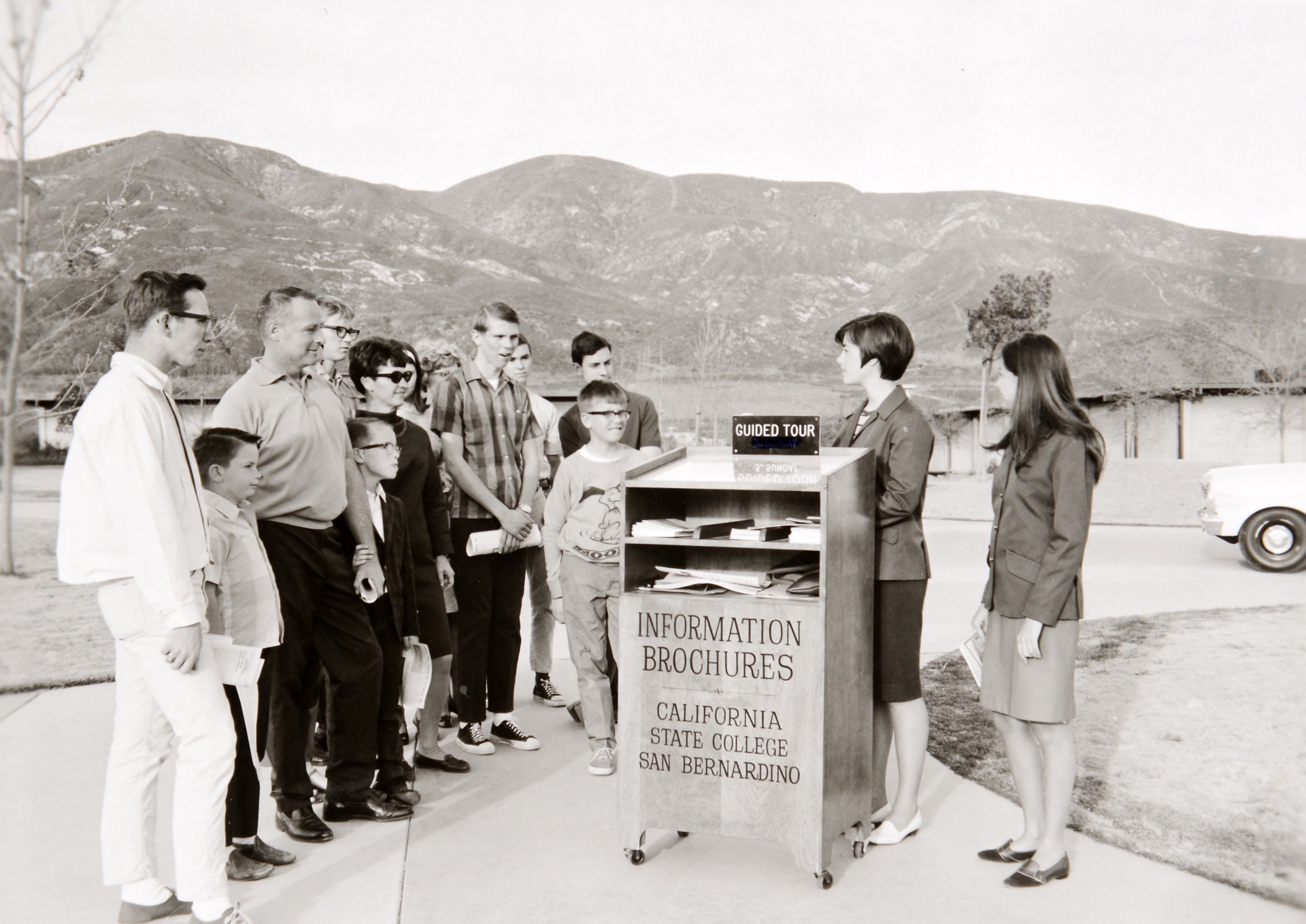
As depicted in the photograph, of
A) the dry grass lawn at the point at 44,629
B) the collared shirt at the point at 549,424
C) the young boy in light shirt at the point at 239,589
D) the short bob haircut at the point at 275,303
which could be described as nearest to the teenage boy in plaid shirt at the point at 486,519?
the collared shirt at the point at 549,424

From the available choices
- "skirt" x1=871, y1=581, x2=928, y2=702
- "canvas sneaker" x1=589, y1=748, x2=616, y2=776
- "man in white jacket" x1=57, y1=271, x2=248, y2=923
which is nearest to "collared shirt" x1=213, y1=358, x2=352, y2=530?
"man in white jacket" x1=57, y1=271, x2=248, y2=923

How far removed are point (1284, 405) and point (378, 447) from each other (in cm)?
3862

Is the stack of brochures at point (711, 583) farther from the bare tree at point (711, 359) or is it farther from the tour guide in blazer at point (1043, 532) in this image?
the bare tree at point (711, 359)

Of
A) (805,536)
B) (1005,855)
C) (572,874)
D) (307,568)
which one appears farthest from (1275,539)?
(307,568)

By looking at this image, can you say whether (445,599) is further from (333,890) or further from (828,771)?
(828,771)

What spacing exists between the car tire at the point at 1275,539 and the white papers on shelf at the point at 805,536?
10.0m

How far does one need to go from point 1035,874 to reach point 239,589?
2.91 meters

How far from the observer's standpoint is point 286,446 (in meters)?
3.89

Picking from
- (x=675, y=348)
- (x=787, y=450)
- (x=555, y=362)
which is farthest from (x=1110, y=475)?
(x=675, y=348)

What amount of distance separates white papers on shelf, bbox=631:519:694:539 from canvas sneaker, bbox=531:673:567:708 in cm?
257

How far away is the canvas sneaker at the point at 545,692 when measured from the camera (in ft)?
20.0

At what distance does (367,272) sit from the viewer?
473ft

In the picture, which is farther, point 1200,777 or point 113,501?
point 1200,777

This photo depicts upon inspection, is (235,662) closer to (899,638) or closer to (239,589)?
(239,589)
